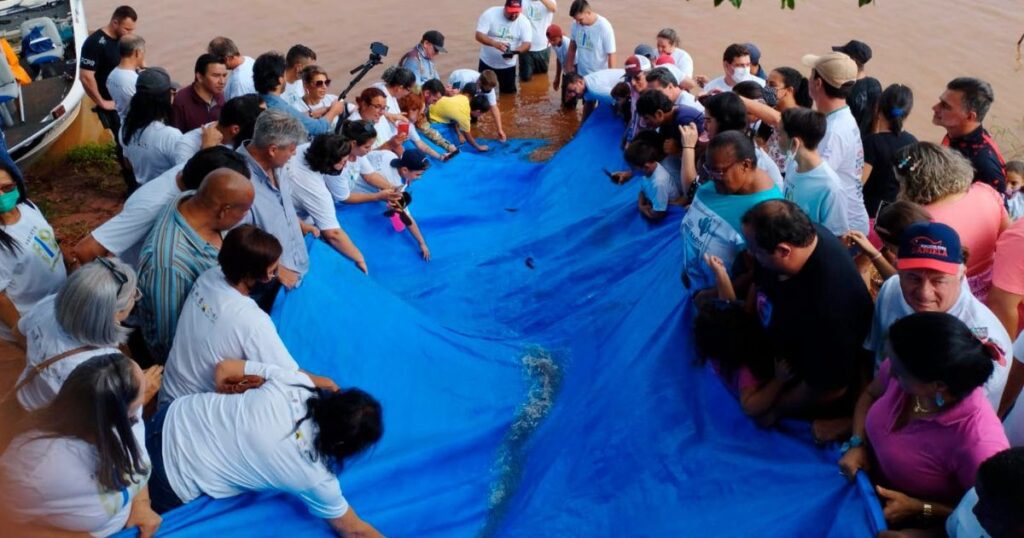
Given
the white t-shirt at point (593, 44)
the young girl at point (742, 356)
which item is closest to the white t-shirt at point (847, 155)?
the young girl at point (742, 356)

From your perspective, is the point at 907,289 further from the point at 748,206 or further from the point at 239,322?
the point at 239,322

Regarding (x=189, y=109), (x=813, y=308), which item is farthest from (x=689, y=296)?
(x=189, y=109)

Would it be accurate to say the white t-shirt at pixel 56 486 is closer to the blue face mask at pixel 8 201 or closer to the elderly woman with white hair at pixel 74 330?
the elderly woman with white hair at pixel 74 330

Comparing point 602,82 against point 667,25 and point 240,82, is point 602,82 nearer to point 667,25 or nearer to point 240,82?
point 240,82

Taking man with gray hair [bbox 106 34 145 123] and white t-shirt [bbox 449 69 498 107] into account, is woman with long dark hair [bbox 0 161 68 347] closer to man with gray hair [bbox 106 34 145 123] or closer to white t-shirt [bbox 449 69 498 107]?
man with gray hair [bbox 106 34 145 123]

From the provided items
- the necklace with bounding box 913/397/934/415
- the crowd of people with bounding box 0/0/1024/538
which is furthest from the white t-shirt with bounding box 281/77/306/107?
the necklace with bounding box 913/397/934/415

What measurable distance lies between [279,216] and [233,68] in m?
2.98

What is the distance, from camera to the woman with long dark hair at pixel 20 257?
131 inches

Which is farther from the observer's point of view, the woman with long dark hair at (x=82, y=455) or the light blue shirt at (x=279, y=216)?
the light blue shirt at (x=279, y=216)

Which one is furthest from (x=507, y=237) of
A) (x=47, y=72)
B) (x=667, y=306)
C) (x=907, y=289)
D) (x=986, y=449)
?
(x=47, y=72)

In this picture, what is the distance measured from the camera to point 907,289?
8.24 feet

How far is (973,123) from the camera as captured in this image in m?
3.93

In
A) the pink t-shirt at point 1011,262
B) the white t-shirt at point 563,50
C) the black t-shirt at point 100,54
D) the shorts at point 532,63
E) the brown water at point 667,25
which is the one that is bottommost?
the brown water at point 667,25

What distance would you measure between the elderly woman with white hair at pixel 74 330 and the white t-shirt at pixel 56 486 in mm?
495
